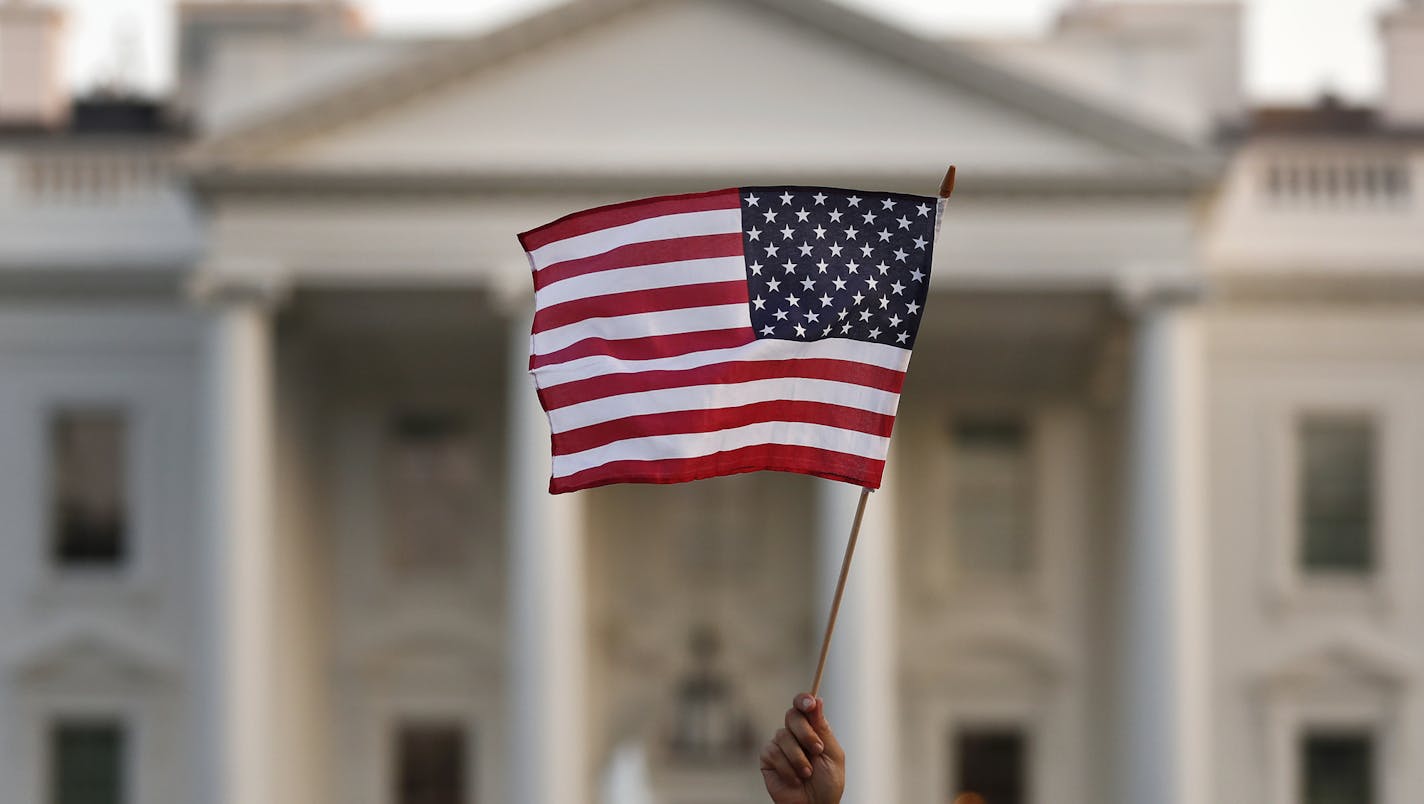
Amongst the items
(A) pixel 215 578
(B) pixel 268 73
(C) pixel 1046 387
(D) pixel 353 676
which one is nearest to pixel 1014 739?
(C) pixel 1046 387

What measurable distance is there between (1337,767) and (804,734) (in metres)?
24.1

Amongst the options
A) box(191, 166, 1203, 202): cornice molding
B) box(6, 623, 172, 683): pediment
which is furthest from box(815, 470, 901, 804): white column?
box(6, 623, 172, 683): pediment

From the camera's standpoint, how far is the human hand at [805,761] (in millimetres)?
7055

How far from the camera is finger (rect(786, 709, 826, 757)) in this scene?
7.05 metres

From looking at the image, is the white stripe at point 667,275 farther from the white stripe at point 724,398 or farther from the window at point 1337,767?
the window at point 1337,767

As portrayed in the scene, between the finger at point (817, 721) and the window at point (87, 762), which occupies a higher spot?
the finger at point (817, 721)

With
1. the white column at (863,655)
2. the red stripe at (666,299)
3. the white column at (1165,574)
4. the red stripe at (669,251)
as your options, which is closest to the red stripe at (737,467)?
the red stripe at (666,299)

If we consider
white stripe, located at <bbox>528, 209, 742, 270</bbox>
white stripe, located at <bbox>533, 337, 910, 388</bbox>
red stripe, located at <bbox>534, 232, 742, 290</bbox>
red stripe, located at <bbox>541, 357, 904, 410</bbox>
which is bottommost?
red stripe, located at <bbox>541, 357, 904, 410</bbox>

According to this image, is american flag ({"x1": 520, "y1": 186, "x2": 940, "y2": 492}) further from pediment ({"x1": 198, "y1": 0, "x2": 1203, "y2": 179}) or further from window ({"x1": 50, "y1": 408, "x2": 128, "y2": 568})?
window ({"x1": 50, "y1": 408, "x2": 128, "y2": 568})

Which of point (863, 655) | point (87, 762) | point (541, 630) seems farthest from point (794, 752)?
point (87, 762)

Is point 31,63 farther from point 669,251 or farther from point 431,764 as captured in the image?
point 669,251

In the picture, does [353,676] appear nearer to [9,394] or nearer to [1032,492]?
[9,394]

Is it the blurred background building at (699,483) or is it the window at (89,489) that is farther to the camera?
the window at (89,489)

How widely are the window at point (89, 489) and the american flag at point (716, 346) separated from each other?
20908 mm
